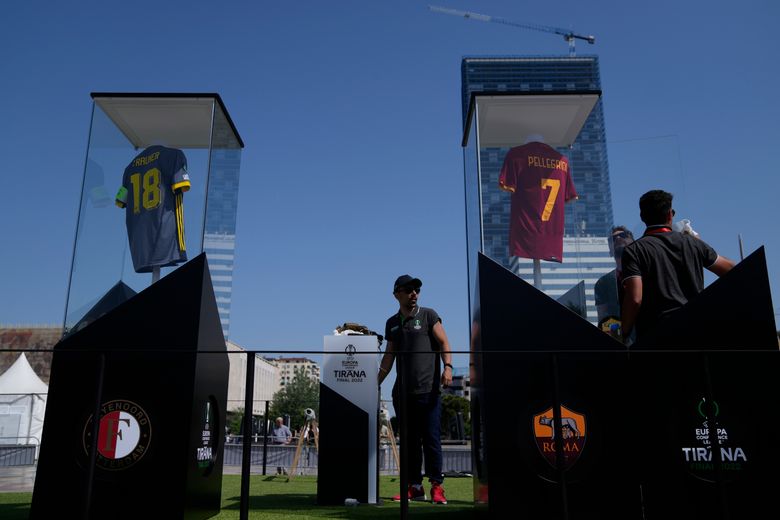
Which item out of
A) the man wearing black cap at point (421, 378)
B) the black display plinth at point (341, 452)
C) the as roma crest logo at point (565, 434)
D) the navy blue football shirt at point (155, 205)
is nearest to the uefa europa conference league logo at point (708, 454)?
the as roma crest logo at point (565, 434)

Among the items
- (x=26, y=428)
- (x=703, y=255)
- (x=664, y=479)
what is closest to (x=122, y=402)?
(x=664, y=479)

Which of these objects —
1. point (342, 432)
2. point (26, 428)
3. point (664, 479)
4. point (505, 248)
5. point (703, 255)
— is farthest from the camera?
point (26, 428)

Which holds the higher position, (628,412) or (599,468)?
(628,412)

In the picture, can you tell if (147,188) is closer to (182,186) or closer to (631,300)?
(182,186)

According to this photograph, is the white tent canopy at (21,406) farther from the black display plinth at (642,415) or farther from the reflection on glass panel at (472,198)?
the black display plinth at (642,415)

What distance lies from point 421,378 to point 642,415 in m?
1.99

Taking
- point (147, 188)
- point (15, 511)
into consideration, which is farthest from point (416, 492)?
point (147, 188)

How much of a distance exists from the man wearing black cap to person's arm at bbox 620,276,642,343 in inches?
64.8

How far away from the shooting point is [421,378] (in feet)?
14.9

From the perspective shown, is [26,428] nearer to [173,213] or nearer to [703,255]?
[173,213]

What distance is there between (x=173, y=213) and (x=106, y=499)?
14.2 feet

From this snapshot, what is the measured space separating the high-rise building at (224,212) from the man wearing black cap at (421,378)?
8.39 ft

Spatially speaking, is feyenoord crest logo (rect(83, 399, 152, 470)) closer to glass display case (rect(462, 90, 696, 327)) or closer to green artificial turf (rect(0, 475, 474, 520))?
green artificial turf (rect(0, 475, 474, 520))

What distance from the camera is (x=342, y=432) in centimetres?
471
